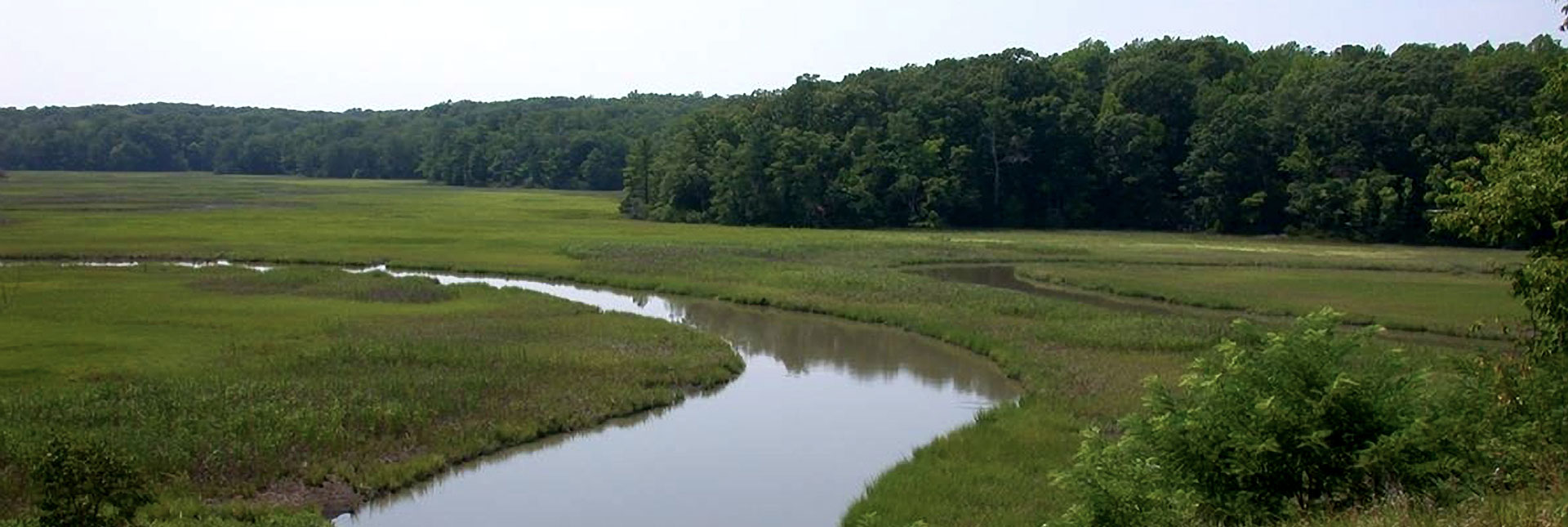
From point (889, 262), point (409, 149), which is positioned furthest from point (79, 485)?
point (409, 149)

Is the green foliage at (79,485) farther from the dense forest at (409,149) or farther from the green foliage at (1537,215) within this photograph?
the dense forest at (409,149)

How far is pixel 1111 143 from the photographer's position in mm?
86625

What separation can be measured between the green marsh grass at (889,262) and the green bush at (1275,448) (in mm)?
4419

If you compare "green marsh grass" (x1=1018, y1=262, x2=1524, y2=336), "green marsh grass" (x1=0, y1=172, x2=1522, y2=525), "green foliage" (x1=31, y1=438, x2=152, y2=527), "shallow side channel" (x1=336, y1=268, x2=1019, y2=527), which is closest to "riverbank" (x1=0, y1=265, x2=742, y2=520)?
"shallow side channel" (x1=336, y1=268, x2=1019, y2=527)

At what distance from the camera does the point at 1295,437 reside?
1093 cm

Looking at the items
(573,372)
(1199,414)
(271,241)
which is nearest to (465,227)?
(271,241)

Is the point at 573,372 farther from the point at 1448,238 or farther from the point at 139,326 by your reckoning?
the point at 1448,238

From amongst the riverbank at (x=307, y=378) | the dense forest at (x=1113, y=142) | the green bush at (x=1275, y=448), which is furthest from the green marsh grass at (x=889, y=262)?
the dense forest at (x=1113, y=142)

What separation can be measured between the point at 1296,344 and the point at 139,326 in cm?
2795

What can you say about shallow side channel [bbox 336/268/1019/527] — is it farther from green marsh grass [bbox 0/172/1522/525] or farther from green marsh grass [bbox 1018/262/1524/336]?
green marsh grass [bbox 1018/262/1524/336]

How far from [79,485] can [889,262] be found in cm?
4278

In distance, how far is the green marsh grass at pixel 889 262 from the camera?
65.1ft

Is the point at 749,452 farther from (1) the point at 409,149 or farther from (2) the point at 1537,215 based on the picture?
(1) the point at 409,149

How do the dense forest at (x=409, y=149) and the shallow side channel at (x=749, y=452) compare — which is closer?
the shallow side channel at (x=749, y=452)
